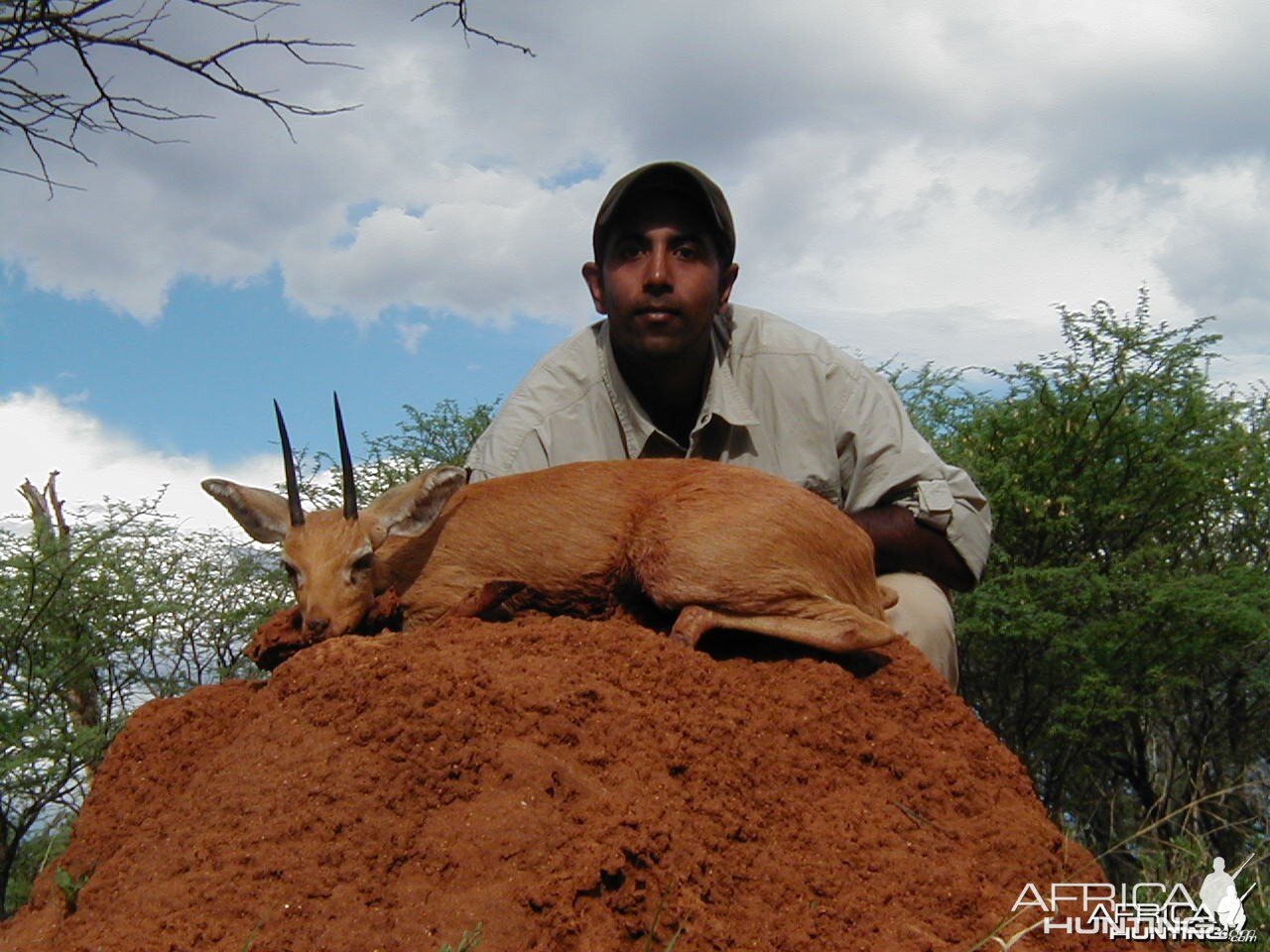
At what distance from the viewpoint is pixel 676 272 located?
17.6 ft

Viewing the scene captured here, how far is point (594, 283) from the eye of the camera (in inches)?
241

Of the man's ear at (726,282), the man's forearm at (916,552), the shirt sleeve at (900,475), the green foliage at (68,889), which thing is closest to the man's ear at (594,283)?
the man's ear at (726,282)

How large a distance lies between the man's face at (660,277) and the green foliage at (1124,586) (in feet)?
19.7

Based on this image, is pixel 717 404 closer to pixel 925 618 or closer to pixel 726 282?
pixel 726 282

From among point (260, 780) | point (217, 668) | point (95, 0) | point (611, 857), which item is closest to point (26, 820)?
point (217, 668)

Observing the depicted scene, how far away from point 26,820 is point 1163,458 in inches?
393

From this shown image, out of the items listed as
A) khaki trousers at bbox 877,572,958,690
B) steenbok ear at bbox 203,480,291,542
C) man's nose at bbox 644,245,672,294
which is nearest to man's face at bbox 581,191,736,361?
man's nose at bbox 644,245,672,294

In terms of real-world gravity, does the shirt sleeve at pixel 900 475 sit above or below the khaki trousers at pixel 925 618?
above

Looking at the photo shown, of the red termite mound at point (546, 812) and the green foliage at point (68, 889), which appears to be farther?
the green foliage at point (68, 889)

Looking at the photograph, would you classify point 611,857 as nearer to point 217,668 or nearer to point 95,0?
point 95,0

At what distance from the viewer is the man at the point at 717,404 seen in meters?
5.29

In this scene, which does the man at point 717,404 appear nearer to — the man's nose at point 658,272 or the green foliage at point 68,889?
the man's nose at point 658,272

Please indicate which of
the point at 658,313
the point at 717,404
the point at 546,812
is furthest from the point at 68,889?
the point at 717,404

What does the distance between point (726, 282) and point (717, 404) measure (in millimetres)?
629
